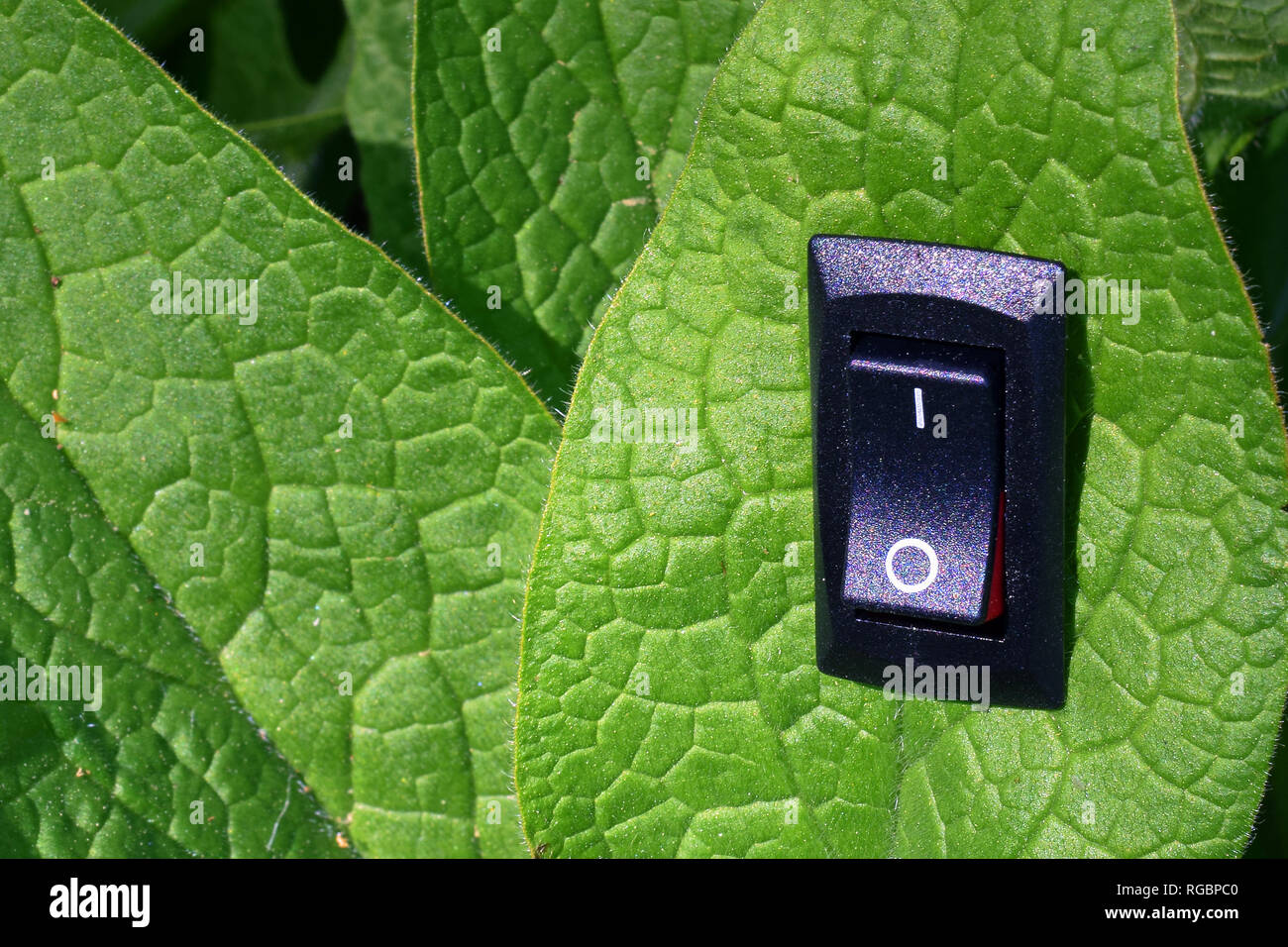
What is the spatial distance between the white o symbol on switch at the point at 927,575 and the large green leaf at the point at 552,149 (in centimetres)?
42

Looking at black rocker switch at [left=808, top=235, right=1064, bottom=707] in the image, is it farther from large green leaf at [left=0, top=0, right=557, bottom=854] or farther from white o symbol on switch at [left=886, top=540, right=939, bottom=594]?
large green leaf at [left=0, top=0, right=557, bottom=854]

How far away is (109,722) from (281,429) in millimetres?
348

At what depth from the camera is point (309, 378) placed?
1023 mm

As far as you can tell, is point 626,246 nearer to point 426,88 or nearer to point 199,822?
point 426,88

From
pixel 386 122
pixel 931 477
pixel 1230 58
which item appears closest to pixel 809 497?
pixel 931 477

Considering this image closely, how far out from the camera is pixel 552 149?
1.15 m

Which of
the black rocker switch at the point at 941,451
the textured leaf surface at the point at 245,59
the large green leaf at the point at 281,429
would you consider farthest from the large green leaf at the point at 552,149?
the textured leaf surface at the point at 245,59

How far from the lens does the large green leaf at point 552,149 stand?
1100mm

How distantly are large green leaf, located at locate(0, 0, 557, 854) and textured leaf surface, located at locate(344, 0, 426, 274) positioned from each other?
0.38m

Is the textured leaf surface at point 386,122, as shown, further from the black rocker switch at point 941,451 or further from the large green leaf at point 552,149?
the black rocker switch at point 941,451

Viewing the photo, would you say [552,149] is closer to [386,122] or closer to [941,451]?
[386,122]

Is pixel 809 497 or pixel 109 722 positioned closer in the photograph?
pixel 809 497

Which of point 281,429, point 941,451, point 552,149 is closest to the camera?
point 941,451
